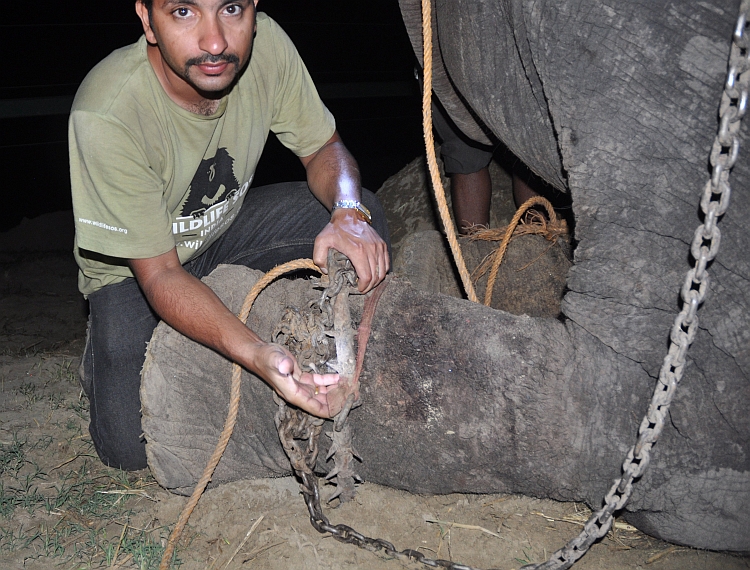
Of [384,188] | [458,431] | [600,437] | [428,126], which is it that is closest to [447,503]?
[458,431]

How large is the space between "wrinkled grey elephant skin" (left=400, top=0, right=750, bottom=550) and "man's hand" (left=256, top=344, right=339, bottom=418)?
1.58 ft

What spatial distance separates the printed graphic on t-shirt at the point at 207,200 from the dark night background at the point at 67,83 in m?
2.83

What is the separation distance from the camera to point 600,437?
158cm

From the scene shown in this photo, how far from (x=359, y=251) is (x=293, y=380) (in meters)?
0.37

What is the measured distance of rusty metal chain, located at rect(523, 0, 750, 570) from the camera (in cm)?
120

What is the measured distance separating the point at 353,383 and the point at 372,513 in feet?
1.60

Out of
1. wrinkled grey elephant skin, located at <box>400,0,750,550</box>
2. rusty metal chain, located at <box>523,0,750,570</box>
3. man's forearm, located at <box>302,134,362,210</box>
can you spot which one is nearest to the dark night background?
man's forearm, located at <box>302,134,362,210</box>

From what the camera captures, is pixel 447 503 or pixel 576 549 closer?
pixel 576 549

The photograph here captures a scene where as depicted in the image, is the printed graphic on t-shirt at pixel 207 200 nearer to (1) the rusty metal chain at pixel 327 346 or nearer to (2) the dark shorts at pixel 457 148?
(1) the rusty metal chain at pixel 327 346

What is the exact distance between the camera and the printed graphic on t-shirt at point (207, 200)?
2117 millimetres

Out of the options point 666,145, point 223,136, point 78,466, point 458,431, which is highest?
point 666,145

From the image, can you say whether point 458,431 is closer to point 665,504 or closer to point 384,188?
point 665,504

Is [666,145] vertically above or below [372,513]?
above

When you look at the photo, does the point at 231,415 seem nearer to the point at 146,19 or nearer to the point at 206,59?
the point at 206,59
